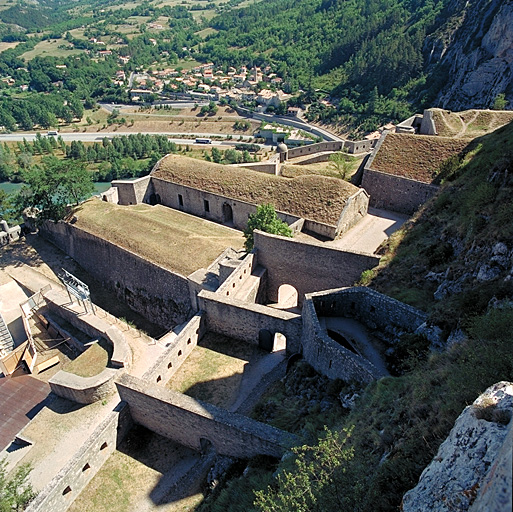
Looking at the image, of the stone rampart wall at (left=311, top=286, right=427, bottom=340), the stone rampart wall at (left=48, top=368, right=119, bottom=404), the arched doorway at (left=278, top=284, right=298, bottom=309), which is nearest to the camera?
the stone rampart wall at (left=311, top=286, right=427, bottom=340)

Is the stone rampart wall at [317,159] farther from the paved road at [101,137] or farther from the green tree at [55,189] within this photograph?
the paved road at [101,137]

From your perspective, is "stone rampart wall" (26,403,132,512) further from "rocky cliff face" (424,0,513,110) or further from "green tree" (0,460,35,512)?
"rocky cliff face" (424,0,513,110)

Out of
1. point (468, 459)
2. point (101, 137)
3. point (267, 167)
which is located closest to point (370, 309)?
point (468, 459)

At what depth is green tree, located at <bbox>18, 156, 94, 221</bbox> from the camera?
124 feet

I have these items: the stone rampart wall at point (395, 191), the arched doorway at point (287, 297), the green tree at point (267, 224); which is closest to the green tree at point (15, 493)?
the arched doorway at point (287, 297)

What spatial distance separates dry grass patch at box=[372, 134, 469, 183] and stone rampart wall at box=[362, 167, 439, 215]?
0.54 m

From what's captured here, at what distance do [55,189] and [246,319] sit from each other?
27.1m

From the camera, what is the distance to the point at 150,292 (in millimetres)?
30797

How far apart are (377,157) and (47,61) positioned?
183 metres

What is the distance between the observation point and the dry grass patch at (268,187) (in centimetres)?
3177

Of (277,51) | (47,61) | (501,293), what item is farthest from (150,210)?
(47,61)

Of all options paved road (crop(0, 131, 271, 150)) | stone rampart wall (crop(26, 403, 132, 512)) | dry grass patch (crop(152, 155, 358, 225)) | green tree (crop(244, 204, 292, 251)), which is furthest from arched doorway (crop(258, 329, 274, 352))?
paved road (crop(0, 131, 271, 150))

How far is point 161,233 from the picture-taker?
33594mm

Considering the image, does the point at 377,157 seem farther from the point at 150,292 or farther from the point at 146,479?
the point at 146,479
